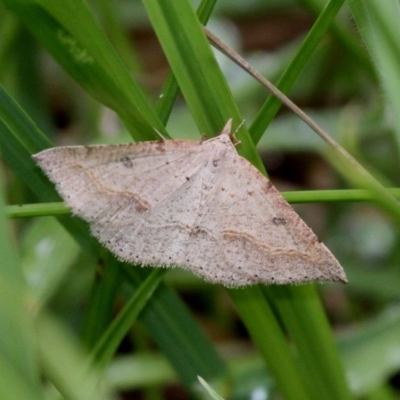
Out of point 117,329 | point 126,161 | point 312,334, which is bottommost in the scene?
point 117,329

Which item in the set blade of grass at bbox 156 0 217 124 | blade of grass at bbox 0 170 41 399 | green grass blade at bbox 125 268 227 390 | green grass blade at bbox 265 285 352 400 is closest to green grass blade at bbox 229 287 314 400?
green grass blade at bbox 265 285 352 400

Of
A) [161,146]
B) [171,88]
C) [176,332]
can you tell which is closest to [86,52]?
[171,88]

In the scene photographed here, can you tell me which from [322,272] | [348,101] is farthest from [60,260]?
[348,101]

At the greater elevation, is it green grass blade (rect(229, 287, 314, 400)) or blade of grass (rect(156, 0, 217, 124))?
blade of grass (rect(156, 0, 217, 124))

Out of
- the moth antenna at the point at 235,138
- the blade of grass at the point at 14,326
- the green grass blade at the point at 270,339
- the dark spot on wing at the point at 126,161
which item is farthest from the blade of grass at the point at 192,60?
the blade of grass at the point at 14,326

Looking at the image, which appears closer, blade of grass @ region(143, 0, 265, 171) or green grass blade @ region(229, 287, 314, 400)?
blade of grass @ region(143, 0, 265, 171)

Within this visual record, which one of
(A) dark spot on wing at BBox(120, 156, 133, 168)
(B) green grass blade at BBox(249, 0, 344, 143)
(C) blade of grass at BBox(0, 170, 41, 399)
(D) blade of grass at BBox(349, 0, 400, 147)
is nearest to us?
(C) blade of grass at BBox(0, 170, 41, 399)

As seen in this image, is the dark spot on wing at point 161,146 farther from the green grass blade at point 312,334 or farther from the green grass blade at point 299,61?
the green grass blade at point 312,334

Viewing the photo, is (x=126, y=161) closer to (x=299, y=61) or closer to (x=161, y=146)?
(x=161, y=146)

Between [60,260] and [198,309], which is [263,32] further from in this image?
[60,260]

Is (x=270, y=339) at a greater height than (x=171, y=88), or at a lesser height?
lesser

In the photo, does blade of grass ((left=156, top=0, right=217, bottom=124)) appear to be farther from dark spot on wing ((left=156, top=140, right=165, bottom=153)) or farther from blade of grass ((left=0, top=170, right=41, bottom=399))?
blade of grass ((left=0, top=170, right=41, bottom=399))
